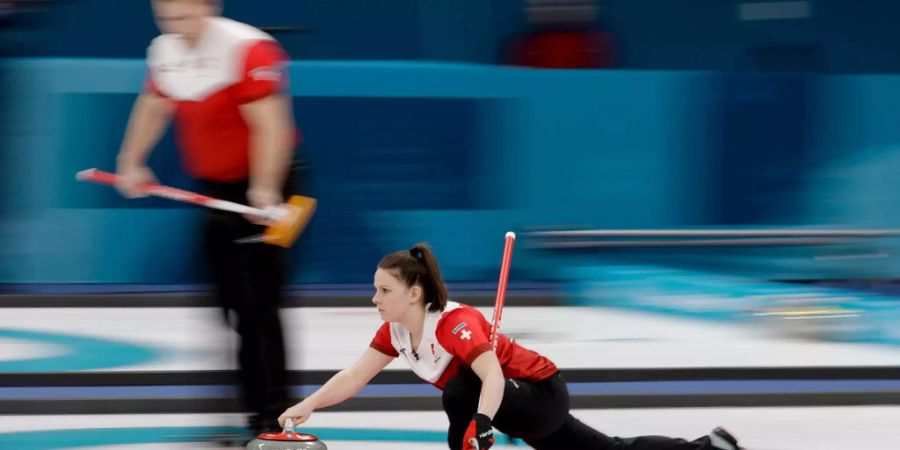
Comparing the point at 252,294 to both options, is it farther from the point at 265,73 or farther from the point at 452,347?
the point at 452,347

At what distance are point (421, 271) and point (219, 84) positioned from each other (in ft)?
2.94

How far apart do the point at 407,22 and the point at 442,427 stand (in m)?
5.00

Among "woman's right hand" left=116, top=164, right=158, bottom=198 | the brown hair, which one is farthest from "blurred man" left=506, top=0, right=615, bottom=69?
the brown hair

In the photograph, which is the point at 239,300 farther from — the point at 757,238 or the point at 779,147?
the point at 779,147

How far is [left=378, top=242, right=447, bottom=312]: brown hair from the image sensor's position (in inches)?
151

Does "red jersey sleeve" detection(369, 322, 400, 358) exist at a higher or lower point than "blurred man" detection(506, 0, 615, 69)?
lower

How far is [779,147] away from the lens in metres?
8.78

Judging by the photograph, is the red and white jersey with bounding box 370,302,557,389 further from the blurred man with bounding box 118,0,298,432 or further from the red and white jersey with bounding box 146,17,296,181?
the red and white jersey with bounding box 146,17,296,181

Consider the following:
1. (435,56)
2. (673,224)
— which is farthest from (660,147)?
(435,56)

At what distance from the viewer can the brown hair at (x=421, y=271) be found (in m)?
3.83

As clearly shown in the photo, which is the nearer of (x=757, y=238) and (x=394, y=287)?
(x=394, y=287)

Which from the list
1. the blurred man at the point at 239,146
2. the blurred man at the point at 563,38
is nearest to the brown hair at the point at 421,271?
the blurred man at the point at 239,146

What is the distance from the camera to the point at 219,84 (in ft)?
14.1

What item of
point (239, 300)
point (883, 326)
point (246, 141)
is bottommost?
point (883, 326)
